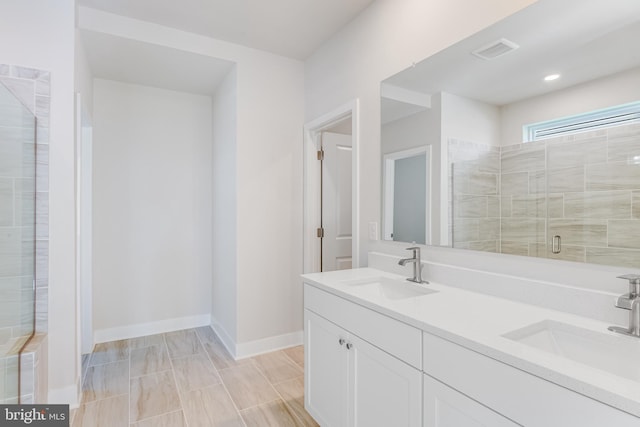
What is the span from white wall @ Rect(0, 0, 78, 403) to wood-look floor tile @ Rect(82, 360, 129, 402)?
17 centimetres

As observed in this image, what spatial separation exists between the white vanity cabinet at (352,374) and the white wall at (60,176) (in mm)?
1502

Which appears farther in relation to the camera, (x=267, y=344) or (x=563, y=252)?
(x=267, y=344)

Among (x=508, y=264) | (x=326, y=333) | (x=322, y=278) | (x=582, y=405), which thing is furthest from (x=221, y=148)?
(x=582, y=405)

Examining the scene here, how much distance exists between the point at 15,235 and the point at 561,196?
8.56 feet

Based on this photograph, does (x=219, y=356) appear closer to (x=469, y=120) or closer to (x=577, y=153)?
(x=469, y=120)

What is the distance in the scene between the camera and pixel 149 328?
326 centimetres

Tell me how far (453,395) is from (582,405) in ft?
1.17

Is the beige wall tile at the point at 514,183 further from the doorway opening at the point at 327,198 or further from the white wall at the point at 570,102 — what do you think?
the doorway opening at the point at 327,198

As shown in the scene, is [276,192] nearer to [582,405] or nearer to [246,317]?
[246,317]

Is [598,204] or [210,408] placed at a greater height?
[598,204]

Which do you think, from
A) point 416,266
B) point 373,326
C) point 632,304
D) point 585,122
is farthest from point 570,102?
point 373,326

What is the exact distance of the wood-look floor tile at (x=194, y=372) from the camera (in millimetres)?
2328

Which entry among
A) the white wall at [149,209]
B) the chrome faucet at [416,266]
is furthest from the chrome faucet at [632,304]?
the white wall at [149,209]

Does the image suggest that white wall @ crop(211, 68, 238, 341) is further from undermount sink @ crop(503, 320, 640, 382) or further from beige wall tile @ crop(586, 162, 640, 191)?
beige wall tile @ crop(586, 162, 640, 191)
